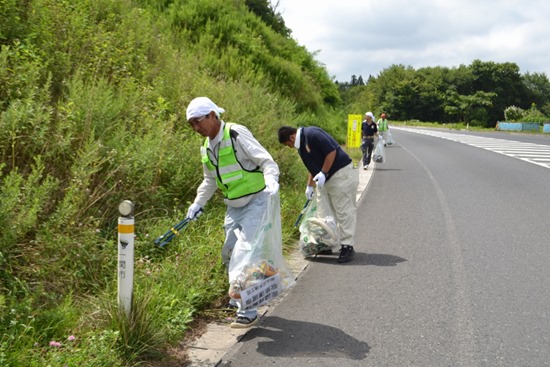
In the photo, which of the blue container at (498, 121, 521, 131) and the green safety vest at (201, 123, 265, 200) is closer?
the green safety vest at (201, 123, 265, 200)

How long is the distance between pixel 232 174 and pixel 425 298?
229cm

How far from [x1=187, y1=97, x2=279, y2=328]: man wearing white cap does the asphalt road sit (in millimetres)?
682

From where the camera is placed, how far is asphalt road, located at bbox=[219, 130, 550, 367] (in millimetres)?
4227

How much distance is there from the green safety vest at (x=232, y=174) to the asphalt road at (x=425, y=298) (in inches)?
47.0

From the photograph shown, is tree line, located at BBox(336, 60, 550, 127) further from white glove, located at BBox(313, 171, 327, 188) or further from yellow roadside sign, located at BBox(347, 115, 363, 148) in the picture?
white glove, located at BBox(313, 171, 327, 188)

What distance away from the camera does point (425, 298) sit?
5457 millimetres

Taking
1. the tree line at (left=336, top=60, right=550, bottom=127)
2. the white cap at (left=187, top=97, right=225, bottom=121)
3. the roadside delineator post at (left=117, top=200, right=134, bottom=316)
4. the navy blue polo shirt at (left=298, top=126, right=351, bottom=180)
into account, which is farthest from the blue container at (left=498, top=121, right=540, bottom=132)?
the roadside delineator post at (left=117, top=200, right=134, bottom=316)

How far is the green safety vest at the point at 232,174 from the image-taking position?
4773mm

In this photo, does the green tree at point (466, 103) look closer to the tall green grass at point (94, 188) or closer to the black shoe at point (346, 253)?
the tall green grass at point (94, 188)

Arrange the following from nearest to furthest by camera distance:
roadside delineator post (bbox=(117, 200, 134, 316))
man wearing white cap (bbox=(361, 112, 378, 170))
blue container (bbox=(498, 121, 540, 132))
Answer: roadside delineator post (bbox=(117, 200, 134, 316)) < man wearing white cap (bbox=(361, 112, 378, 170)) < blue container (bbox=(498, 121, 540, 132))

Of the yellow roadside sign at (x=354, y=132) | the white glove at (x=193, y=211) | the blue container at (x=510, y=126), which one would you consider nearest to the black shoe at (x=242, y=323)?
the white glove at (x=193, y=211)

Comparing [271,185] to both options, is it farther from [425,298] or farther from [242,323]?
[425,298]

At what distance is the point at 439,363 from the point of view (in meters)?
4.03

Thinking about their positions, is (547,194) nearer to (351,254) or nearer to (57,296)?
(351,254)
